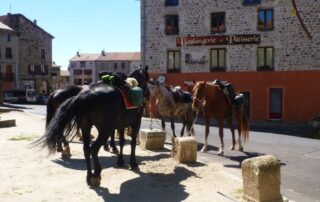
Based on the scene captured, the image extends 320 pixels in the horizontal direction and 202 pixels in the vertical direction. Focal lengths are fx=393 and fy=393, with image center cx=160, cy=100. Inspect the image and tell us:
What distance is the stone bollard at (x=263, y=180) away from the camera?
263 inches

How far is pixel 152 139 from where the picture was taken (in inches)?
476

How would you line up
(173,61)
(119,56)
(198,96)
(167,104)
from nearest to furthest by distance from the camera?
(198,96) < (167,104) < (173,61) < (119,56)

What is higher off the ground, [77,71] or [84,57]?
[84,57]

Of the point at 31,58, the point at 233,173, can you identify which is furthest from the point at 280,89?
the point at 31,58

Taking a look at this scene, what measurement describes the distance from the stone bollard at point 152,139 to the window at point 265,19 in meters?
18.0

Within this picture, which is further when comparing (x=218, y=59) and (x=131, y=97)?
(x=218, y=59)

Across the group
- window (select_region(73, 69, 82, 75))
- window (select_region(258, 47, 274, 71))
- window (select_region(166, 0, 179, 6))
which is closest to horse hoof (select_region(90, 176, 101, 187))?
window (select_region(258, 47, 274, 71))

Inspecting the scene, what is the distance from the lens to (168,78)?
3003cm

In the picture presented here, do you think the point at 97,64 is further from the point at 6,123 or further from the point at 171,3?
the point at 6,123

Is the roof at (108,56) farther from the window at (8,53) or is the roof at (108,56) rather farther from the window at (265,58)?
the window at (265,58)

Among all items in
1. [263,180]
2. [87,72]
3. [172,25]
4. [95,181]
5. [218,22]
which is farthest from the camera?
[87,72]

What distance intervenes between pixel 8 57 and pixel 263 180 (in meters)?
56.5

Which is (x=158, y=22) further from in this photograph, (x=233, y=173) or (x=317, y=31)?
(x=233, y=173)

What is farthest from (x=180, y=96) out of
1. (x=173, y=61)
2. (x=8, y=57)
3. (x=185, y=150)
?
(x=8, y=57)
